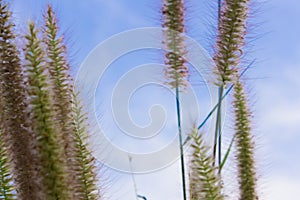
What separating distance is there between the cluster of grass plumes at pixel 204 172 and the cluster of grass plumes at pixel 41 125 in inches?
14.9

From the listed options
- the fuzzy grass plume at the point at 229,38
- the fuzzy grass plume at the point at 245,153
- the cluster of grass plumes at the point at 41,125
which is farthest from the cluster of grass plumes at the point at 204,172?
the fuzzy grass plume at the point at 229,38

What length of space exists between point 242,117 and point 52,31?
→ 962mm

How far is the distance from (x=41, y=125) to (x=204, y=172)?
0.49m

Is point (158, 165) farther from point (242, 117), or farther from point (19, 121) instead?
point (19, 121)

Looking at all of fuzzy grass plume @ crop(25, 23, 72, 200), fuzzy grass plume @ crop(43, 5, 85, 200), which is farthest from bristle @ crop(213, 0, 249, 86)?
fuzzy grass plume @ crop(25, 23, 72, 200)

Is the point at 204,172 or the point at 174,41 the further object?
the point at 174,41

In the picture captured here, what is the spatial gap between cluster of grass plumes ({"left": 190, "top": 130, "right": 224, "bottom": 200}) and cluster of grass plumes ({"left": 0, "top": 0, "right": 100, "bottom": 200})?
0.38 metres

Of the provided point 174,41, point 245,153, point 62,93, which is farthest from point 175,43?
point 62,93

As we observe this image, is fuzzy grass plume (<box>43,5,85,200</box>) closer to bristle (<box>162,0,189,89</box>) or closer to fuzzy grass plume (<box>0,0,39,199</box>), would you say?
fuzzy grass plume (<box>0,0,39,199</box>)

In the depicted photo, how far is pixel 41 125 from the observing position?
1734 mm

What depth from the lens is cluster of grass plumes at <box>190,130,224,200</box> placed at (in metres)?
1.68

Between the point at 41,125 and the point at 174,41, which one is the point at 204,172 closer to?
the point at 41,125

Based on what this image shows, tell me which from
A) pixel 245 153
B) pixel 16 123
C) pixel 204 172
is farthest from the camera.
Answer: pixel 245 153

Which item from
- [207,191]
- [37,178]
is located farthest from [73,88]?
[207,191]
